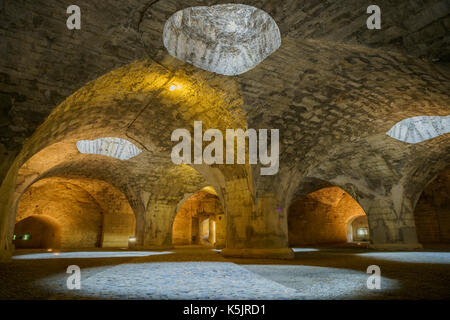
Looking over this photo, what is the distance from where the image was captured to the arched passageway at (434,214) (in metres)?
14.1

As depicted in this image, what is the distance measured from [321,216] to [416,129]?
8.90m

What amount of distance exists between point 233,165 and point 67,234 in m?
12.4

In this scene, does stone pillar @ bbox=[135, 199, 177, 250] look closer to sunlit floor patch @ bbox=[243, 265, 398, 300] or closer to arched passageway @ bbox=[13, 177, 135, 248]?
arched passageway @ bbox=[13, 177, 135, 248]

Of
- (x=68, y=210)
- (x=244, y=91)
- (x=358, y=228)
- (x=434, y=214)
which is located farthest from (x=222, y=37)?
(x=358, y=228)

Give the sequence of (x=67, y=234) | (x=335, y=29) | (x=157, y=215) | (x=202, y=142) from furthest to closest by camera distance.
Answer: (x=67, y=234) → (x=157, y=215) → (x=202, y=142) → (x=335, y=29)

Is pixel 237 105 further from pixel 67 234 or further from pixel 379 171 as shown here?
pixel 67 234

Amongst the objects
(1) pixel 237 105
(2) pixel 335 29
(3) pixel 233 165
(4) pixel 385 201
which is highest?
(2) pixel 335 29

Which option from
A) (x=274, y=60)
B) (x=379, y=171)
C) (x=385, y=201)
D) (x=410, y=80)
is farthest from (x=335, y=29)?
(x=385, y=201)

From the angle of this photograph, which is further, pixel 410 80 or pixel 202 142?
pixel 202 142

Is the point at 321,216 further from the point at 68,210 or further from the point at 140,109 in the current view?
the point at 68,210

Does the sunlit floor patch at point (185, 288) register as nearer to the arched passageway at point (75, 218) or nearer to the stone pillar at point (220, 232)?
the stone pillar at point (220, 232)

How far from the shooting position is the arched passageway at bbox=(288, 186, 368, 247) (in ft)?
52.3
